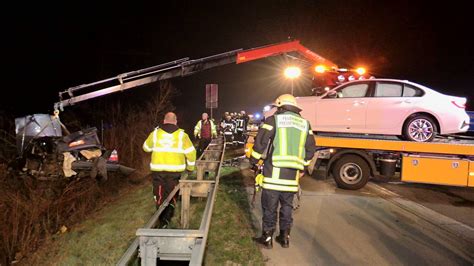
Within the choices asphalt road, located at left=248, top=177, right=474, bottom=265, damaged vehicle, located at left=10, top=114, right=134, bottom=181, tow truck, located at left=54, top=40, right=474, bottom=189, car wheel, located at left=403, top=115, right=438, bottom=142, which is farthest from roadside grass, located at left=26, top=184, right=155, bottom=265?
car wheel, located at left=403, top=115, right=438, bottom=142

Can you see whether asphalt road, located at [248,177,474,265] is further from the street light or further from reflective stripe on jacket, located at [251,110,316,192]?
the street light

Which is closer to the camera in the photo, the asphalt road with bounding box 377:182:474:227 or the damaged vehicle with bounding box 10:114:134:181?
the asphalt road with bounding box 377:182:474:227

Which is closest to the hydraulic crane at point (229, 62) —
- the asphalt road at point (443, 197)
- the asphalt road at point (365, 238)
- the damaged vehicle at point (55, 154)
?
the damaged vehicle at point (55, 154)

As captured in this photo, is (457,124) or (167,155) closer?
(167,155)

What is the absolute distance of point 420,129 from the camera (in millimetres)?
8094

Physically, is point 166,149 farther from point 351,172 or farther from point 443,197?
point 443,197

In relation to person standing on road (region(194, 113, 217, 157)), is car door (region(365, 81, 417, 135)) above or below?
above

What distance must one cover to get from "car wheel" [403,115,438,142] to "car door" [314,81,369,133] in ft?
2.96

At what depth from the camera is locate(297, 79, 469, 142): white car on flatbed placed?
787cm

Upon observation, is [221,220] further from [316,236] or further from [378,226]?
[378,226]

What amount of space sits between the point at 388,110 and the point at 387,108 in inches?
1.8

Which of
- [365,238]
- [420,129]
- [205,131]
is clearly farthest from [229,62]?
[365,238]

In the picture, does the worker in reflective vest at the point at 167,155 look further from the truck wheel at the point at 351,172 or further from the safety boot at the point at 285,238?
the truck wheel at the point at 351,172

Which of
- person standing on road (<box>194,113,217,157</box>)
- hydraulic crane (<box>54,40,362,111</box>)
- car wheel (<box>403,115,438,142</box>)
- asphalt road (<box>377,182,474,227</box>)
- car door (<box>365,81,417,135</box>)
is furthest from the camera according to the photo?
person standing on road (<box>194,113,217,157</box>)
